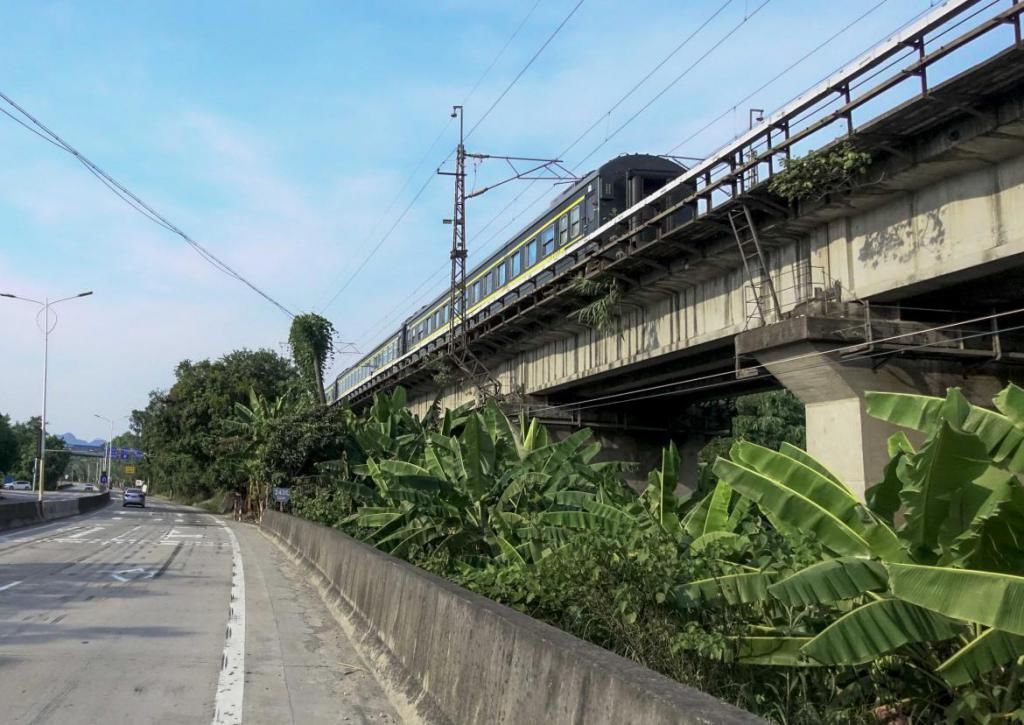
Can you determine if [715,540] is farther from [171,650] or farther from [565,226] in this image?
[565,226]

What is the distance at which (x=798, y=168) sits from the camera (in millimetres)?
14742

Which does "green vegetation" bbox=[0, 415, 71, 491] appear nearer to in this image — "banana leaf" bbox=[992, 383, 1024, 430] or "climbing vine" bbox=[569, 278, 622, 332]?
"climbing vine" bbox=[569, 278, 622, 332]

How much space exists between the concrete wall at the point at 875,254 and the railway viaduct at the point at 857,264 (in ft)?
0.10

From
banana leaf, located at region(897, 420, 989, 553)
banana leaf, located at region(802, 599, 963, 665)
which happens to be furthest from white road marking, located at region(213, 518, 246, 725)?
banana leaf, located at region(897, 420, 989, 553)

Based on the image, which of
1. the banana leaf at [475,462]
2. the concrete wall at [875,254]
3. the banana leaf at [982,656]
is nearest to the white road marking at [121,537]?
the concrete wall at [875,254]

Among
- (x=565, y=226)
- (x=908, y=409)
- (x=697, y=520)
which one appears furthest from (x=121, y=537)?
(x=908, y=409)

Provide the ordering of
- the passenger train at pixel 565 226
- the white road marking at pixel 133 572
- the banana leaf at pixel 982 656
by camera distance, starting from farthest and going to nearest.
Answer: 1. the passenger train at pixel 565 226
2. the white road marking at pixel 133 572
3. the banana leaf at pixel 982 656

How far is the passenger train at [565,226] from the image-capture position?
2272cm

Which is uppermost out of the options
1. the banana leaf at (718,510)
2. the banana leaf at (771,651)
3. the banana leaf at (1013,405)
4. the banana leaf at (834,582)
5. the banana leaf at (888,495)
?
the banana leaf at (1013,405)

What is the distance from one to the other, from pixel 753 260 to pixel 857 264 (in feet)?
9.14

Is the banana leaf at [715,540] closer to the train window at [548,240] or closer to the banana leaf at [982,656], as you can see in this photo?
the banana leaf at [982,656]

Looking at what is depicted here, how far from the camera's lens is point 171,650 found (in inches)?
352

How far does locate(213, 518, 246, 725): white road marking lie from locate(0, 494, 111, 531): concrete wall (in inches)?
898

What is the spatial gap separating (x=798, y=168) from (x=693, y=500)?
5.89 m
